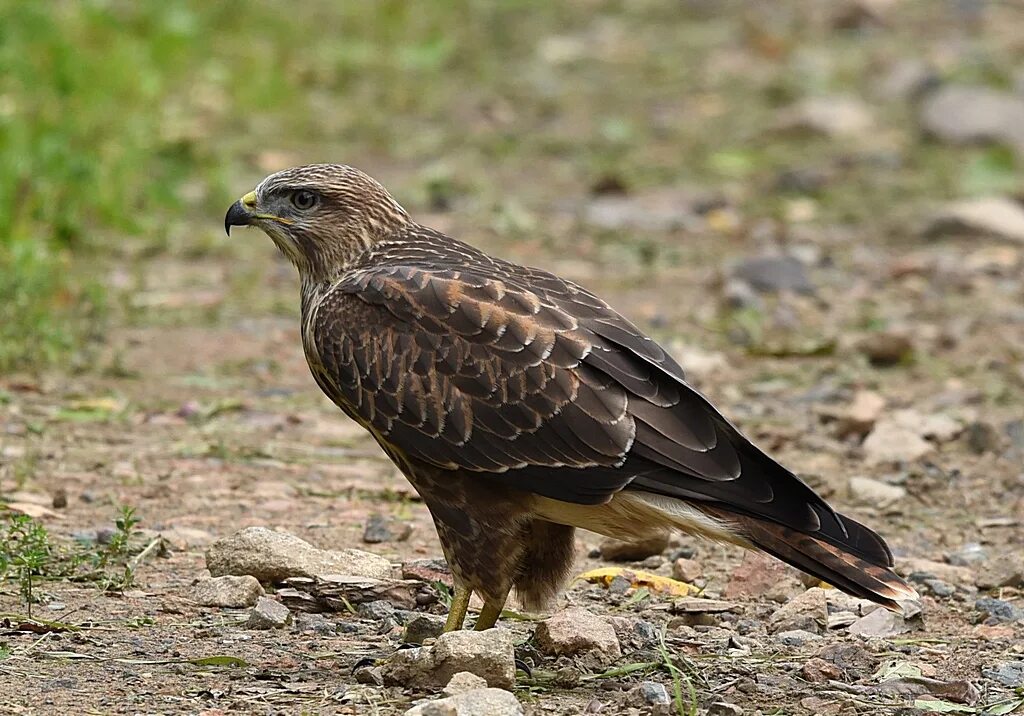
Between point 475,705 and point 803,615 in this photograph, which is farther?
point 803,615

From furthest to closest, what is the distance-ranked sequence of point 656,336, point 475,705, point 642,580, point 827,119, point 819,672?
point 827,119 < point 656,336 < point 642,580 < point 819,672 < point 475,705

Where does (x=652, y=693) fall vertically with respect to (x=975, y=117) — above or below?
below

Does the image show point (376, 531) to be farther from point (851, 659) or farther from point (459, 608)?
point (851, 659)

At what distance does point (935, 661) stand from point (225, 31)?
9.81 meters

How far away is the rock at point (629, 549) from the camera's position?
595 centimetres

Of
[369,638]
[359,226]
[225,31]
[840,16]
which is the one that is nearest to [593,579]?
[369,638]

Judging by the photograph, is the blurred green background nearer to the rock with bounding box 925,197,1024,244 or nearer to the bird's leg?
the rock with bounding box 925,197,1024,244

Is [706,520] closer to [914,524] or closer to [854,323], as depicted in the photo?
[914,524]

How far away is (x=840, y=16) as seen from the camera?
1636cm

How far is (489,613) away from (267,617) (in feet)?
2.13

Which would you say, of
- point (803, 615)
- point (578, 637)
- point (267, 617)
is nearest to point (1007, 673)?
point (803, 615)

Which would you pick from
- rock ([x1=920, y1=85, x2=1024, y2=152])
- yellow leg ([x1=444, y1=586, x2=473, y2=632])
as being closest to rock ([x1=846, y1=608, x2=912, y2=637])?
yellow leg ([x1=444, y1=586, x2=473, y2=632])

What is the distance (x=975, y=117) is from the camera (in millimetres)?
12672

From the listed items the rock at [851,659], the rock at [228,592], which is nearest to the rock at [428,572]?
the rock at [228,592]
